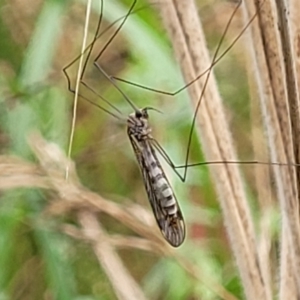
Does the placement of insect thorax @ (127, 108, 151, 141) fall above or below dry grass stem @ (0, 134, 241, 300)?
above

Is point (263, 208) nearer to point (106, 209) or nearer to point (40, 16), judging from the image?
point (106, 209)

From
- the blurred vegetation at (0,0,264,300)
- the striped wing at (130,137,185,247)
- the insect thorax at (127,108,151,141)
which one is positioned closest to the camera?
the striped wing at (130,137,185,247)

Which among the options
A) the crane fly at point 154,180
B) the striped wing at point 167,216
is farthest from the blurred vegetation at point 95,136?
the striped wing at point 167,216

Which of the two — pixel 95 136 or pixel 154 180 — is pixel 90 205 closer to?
pixel 154 180

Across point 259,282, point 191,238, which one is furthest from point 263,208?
point 259,282

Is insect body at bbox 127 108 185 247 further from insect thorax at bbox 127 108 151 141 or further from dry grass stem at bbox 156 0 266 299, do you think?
dry grass stem at bbox 156 0 266 299

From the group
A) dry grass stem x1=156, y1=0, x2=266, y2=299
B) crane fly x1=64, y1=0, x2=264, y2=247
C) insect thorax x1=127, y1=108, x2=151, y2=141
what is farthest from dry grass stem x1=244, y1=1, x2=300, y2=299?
insect thorax x1=127, y1=108, x2=151, y2=141
